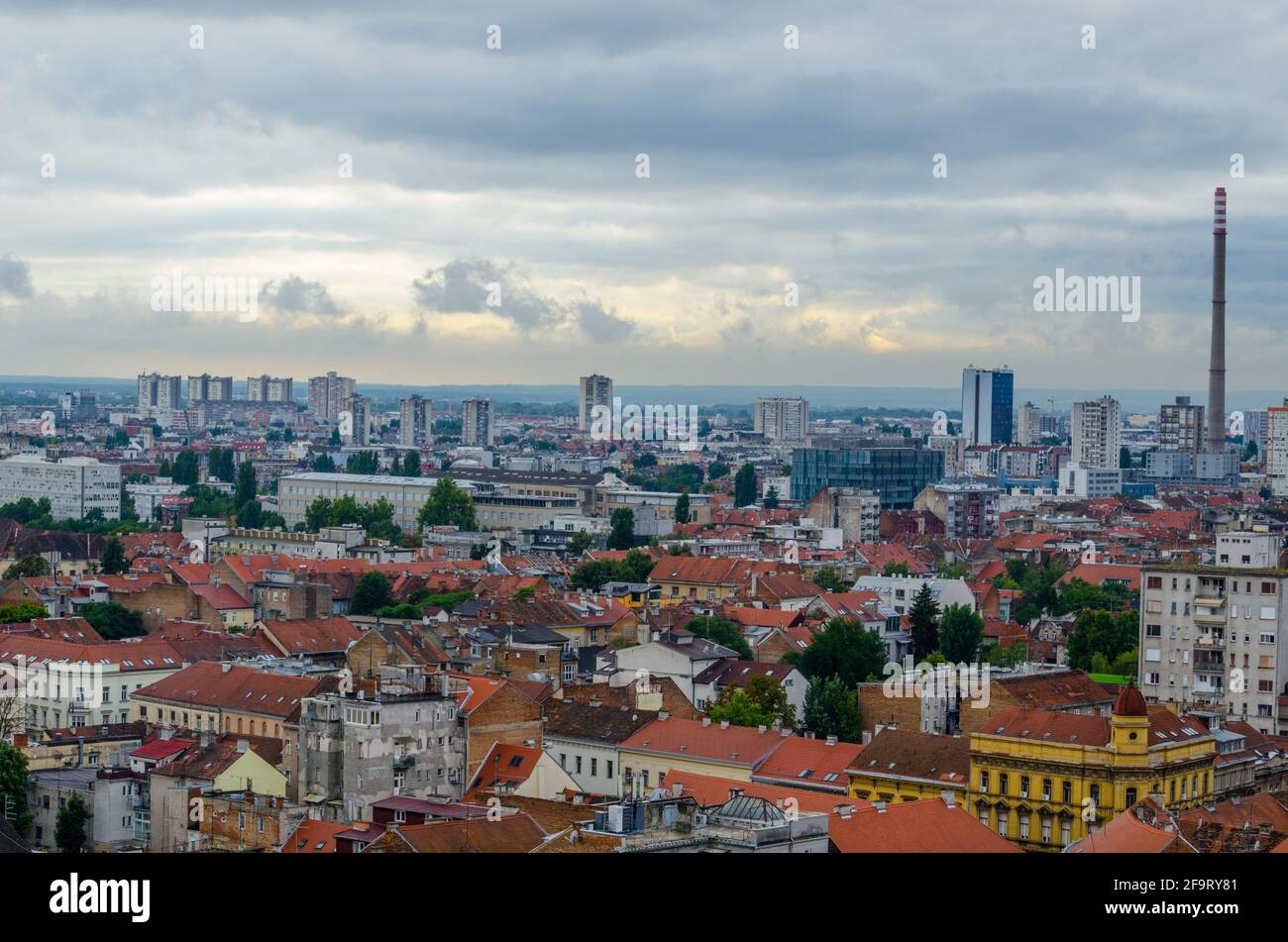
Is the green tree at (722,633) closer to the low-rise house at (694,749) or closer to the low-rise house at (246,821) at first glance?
the low-rise house at (694,749)

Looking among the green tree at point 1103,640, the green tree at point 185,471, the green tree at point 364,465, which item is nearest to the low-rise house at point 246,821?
the green tree at point 1103,640

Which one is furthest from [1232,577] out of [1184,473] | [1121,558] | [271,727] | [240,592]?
[1184,473]

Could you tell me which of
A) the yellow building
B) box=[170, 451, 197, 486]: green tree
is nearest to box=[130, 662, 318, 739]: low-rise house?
the yellow building

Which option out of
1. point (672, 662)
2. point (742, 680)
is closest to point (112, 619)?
point (672, 662)

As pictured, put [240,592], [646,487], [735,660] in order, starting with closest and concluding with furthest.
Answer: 1. [735,660]
2. [240,592]
3. [646,487]

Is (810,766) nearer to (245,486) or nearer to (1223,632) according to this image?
(1223,632)
